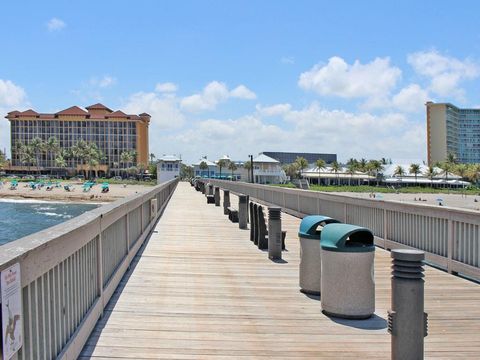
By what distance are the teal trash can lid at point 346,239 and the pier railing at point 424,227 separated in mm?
2557

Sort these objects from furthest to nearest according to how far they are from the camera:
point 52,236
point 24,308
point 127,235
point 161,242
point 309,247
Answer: point 161,242 → point 127,235 → point 309,247 → point 52,236 → point 24,308

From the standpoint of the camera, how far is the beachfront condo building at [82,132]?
17525 cm

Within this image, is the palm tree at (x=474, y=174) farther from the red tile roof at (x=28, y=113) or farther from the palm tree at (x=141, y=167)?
the red tile roof at (x=28, y=113)

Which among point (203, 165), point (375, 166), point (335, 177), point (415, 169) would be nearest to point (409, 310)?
point (203, 165)

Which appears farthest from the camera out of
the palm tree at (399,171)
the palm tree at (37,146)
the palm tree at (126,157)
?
the palm tree at (126,157)

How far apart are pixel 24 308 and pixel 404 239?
8.80m

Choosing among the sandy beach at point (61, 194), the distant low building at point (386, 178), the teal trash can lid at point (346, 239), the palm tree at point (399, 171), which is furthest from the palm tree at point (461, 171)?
the teal trash can lid at point (346, 239)

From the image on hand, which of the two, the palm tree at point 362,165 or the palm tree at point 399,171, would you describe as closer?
the palm tree at point 399,171

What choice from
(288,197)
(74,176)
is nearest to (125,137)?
(74,176)

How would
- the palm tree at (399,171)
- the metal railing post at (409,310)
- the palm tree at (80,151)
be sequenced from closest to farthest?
the metal railing post at (409,310) → the palm tree at (399,171) → the palm tree at (80,151)

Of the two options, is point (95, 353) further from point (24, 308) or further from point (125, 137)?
point (125, 137)

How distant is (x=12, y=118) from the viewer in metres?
174

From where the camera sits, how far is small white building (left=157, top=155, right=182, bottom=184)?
114875 millimetres

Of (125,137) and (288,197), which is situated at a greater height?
(125,137)
